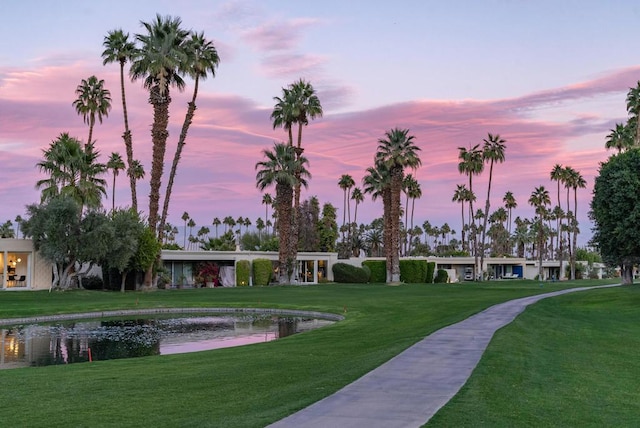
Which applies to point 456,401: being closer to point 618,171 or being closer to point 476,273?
point 618,171

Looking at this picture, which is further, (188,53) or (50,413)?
(188,53)

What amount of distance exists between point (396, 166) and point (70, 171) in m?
32.7

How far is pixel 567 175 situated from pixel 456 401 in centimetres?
9504

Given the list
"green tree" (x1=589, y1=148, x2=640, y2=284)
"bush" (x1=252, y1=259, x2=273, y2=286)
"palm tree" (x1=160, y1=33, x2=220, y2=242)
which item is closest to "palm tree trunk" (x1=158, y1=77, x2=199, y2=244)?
"palm tree" (x1=160, y1=33, x2=220, y2=242)

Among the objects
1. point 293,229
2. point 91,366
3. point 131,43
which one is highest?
point 131,43

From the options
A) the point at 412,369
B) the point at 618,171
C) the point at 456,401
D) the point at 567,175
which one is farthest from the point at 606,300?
the point at 567,175

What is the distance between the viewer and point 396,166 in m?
66.3

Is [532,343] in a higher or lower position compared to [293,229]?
lower

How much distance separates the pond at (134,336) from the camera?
19.8 meters

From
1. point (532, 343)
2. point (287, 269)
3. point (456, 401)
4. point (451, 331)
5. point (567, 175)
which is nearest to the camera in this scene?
point (456, 401)

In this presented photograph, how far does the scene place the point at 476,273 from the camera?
83875 millimetres

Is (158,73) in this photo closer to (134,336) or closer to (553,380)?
(134,336)

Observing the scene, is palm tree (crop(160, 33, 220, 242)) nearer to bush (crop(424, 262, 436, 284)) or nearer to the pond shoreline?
the pond shoreline

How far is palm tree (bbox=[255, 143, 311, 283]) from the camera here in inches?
2336
